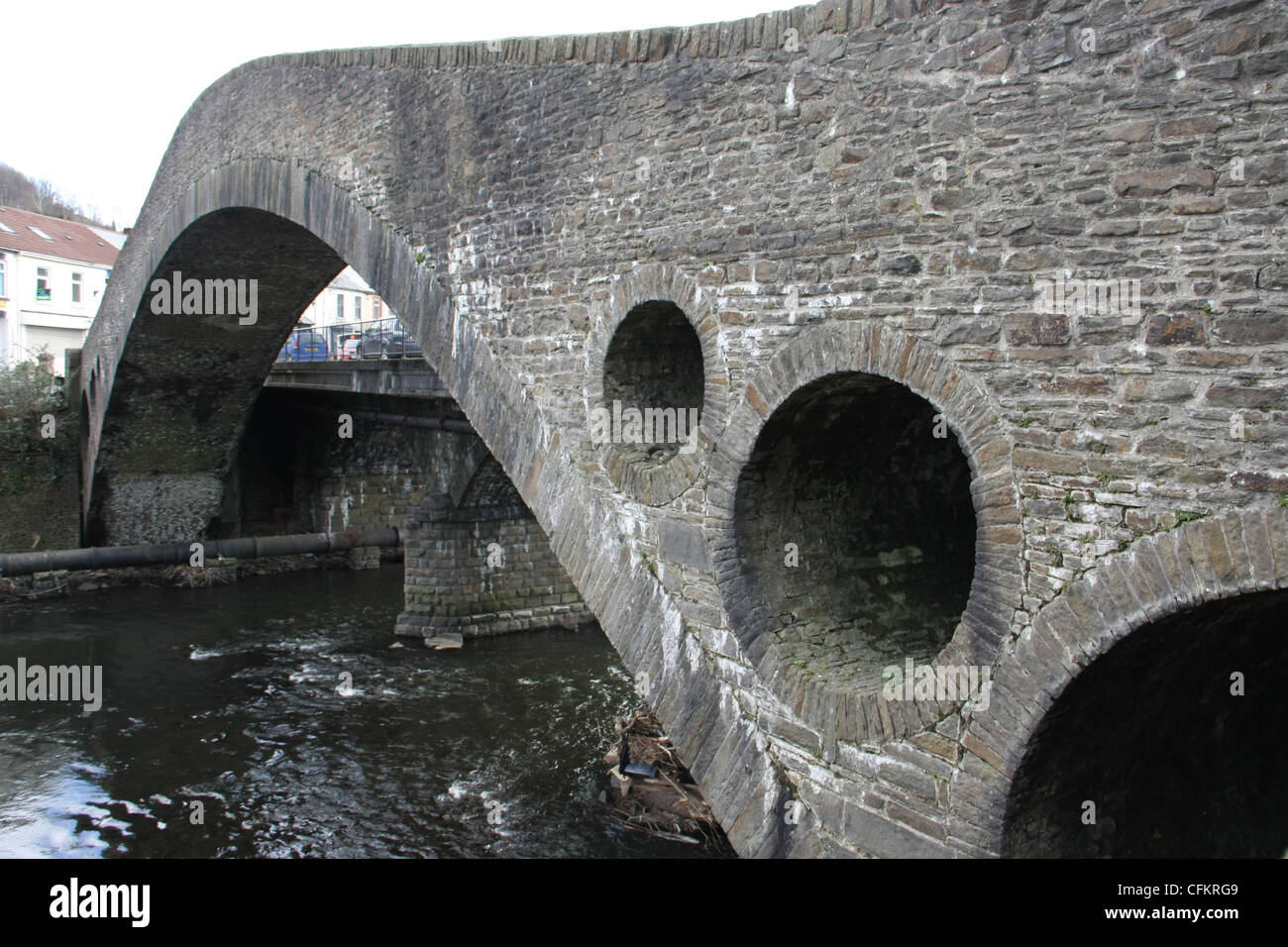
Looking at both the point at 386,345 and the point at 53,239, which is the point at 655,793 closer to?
the point at 386,345

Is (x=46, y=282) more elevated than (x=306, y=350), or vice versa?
(x=46, y=282)

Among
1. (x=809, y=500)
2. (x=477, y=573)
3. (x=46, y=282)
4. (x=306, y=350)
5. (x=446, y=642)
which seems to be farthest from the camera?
(x=46, y=282)

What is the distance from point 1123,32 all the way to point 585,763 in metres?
9.08

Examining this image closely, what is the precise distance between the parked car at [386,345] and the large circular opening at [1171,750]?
13.9 m

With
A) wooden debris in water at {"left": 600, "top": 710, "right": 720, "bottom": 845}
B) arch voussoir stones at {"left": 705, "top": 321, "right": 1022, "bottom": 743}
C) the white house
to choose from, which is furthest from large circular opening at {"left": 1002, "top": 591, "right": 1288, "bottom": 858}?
the white house

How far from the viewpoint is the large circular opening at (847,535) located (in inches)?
225

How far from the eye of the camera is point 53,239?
33.6 metres

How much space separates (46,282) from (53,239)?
6.87 feet

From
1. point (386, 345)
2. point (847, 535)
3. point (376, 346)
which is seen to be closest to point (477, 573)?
point (386, 345)

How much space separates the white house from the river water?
16085 mm

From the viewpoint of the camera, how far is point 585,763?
11.3 m

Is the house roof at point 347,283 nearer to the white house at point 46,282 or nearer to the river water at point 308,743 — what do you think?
the white house at point 46,282
